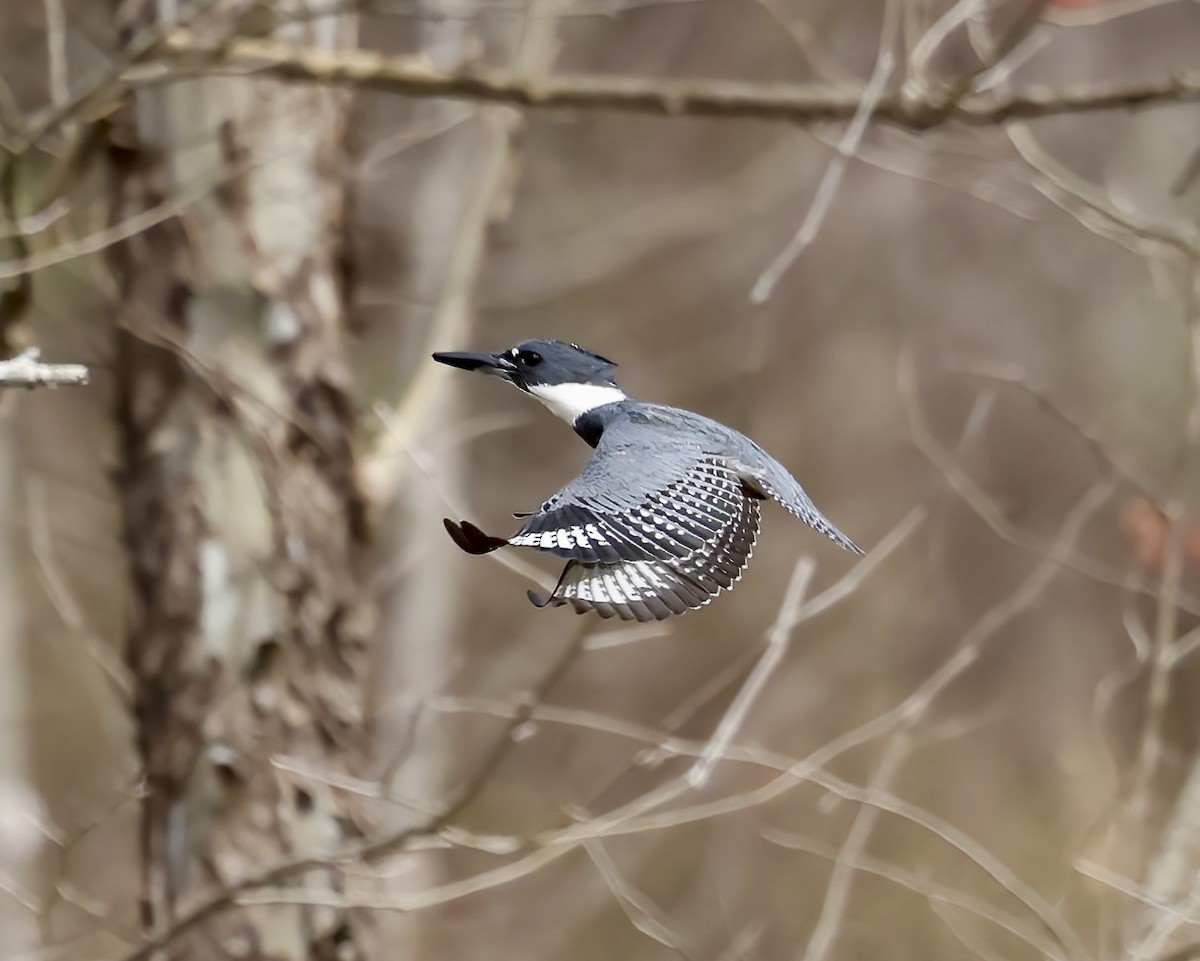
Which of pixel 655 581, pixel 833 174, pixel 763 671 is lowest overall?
pixel 763 671

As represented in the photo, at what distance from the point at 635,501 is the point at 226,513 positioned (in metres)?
2.15

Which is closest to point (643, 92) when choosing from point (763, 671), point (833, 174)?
point (833, 174)

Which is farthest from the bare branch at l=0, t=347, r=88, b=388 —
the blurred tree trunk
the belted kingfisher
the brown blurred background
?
the blurred tree trunk

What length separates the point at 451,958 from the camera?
7.43 meters

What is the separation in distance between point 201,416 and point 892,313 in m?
6.77

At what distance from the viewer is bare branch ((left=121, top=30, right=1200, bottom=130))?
3.04 meters

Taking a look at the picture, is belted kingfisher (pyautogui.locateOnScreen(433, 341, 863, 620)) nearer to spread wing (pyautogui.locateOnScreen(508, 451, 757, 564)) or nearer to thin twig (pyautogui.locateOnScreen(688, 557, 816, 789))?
spread wing (pyautogui.locateOnScreen(508, 451, 757, 564))

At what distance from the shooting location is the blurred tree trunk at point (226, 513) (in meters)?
3.42

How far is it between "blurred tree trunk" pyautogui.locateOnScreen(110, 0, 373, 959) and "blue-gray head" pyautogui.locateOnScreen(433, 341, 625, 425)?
5.16 ft

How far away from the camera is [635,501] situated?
1509mm

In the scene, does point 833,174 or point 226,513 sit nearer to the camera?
point 833,174

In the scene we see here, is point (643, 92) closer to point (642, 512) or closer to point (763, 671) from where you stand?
point (763, 671)

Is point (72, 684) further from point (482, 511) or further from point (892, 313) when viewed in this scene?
point (892, 313)

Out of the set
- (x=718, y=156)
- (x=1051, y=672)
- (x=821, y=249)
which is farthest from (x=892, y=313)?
(x=1051, y=672)
